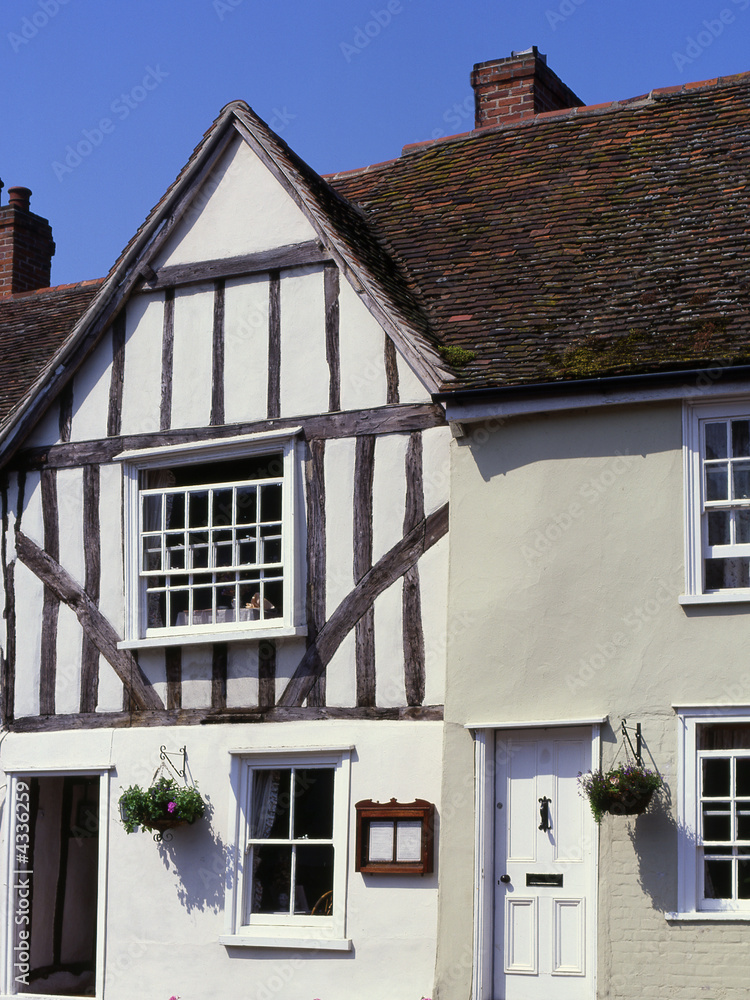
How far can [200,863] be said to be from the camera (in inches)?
483

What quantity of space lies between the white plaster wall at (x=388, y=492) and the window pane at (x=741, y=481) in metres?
2.84

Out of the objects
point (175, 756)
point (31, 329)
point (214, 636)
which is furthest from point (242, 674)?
point (31, 329)

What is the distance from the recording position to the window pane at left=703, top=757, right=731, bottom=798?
10.4 m

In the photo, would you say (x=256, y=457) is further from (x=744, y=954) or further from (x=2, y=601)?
(x=744, y=954)

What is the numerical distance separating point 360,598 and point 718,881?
149 inches

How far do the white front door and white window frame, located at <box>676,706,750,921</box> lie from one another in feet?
2.44

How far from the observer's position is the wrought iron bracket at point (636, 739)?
411 inches

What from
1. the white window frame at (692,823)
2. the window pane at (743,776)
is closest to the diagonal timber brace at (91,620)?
the white window frame at (692,823)

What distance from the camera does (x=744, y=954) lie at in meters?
9.84

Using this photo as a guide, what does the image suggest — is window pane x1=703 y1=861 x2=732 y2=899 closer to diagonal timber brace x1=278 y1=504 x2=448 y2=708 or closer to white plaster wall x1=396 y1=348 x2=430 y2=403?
diagonal timber brace x1=278 y1=504 x2=448 y2=708

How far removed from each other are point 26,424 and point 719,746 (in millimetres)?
7346

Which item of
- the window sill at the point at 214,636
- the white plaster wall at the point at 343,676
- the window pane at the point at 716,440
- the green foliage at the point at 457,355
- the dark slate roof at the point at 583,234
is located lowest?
the white plaster wall at the point at 343,676

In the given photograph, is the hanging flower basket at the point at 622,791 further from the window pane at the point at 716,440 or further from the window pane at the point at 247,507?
the window pane at the point at 247,507

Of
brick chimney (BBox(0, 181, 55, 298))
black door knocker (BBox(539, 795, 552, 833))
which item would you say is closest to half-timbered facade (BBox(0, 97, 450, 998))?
black door knocker (BBox(539, 795, 552, 833))
